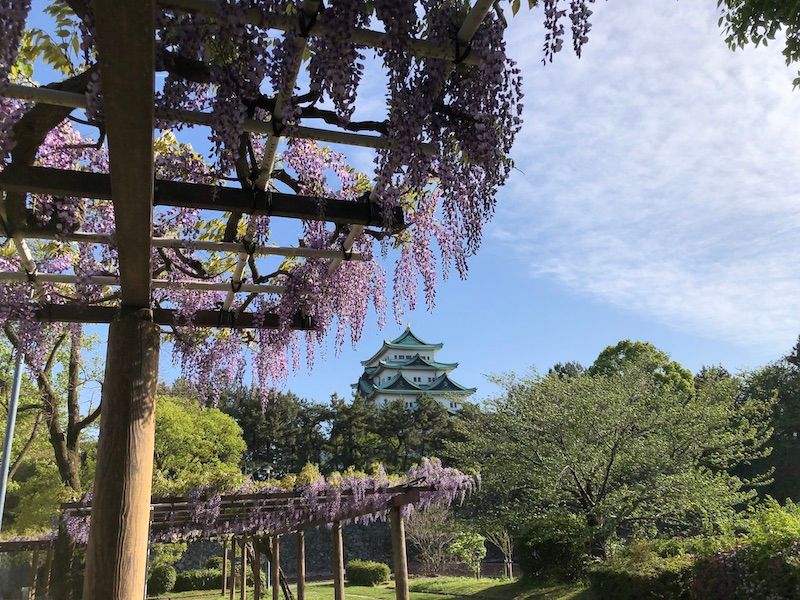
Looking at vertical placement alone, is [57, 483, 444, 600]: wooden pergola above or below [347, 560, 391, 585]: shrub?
above

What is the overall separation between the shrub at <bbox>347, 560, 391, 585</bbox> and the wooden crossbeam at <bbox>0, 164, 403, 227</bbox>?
19.8 m

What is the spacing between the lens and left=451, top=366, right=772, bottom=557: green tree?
1129 cm

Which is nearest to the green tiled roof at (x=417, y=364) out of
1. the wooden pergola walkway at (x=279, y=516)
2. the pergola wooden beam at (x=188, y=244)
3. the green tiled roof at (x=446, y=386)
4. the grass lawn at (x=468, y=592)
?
the green tiled roof at (x=446, y=386)

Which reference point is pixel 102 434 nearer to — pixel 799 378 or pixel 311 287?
pixel 311 287

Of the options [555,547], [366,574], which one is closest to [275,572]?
[555,547]

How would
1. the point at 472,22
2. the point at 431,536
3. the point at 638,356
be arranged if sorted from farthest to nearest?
1. the point at 638,356
2. the point at 431,536
3. the point at 472,22

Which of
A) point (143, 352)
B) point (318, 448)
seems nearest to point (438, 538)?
point (318, 448)

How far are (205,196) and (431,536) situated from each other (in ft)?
69.3

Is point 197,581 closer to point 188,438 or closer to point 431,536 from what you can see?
point 431,536

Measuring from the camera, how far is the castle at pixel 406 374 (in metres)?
35.2

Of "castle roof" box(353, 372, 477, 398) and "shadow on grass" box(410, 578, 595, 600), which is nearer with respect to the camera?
"shadow on grass" box(410, 578, 595, 600)

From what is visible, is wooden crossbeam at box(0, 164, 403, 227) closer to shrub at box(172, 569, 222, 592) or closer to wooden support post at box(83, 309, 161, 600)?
wooden support post at box(83, 309, 161, 600)

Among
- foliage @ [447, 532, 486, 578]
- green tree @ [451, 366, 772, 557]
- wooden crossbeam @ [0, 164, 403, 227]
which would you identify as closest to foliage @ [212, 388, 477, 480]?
foliage @ [447, 532, 486, 578]

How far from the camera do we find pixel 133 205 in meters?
1.81
